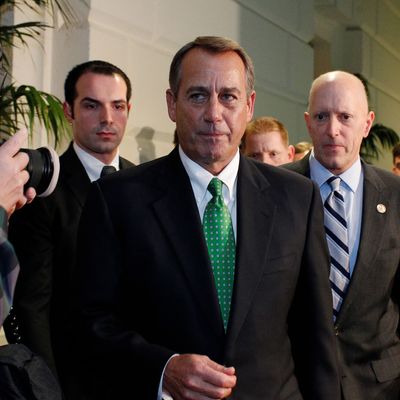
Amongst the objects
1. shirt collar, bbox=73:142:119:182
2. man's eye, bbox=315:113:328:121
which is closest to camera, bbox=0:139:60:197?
shirt collar, bbox=73:142:119:182

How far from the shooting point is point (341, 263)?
249 centimetres

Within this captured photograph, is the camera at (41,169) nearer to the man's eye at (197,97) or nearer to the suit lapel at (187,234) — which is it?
the suit lapel at (187,234)

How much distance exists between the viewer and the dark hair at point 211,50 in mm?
2008

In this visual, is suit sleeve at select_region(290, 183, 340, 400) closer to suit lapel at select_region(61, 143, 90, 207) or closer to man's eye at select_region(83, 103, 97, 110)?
suit lapel at select_region(61, 143, 90, 207)

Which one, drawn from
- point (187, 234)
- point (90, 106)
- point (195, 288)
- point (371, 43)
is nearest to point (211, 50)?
point (187, 234)

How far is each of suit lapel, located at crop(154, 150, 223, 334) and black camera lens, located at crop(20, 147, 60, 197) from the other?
11.2 inches

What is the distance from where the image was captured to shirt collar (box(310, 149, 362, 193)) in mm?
2621

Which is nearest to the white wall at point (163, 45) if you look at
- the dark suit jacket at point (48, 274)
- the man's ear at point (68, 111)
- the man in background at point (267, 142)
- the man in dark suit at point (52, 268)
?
the man in background at point (267, 142)

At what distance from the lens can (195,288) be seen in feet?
6.12

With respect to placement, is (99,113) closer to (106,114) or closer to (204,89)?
(106,114)

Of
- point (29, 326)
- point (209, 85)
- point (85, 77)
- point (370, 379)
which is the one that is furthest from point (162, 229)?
point (85, 77)

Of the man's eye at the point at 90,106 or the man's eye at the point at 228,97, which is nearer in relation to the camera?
the man's eye at the point at 228,97

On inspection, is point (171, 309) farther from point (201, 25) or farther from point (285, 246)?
point (201, 25)

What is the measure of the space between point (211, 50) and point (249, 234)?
46 cm
